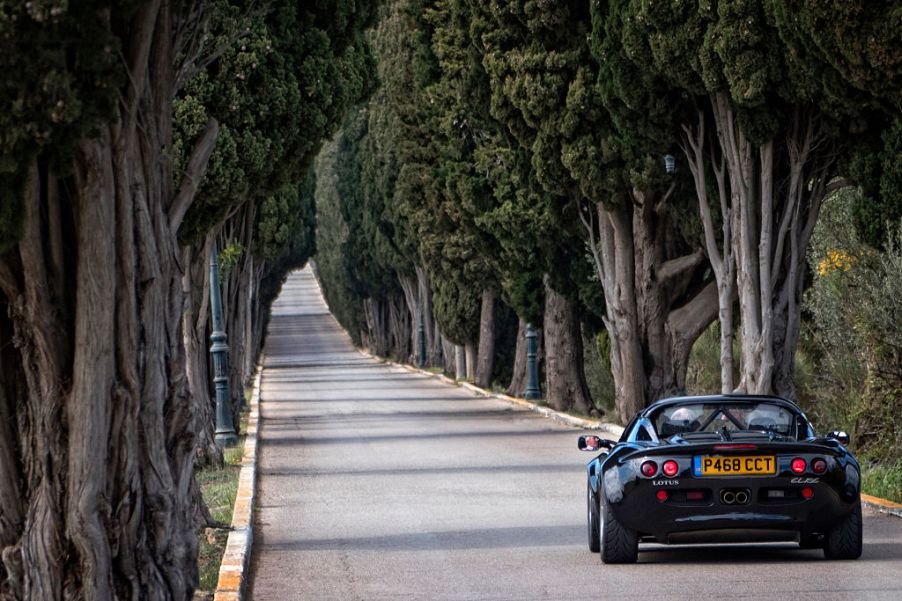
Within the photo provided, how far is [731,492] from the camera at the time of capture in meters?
11.1

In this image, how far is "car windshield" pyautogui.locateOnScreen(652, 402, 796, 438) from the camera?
1216 centimetres

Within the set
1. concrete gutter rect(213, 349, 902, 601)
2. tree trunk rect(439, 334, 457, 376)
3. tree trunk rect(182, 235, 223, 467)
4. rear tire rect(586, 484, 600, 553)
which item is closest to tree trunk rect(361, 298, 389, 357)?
tree trunk rect(439, 334, 457, 376)

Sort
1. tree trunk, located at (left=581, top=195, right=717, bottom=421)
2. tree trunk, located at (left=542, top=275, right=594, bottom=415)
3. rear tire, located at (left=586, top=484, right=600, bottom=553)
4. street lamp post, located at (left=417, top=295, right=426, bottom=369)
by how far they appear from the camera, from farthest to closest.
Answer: street lamp post, located at (left=417, top=295, right=426, bottom=369) < tree trunk, located at (left=542, top=275, right=594, bottom=415) < tree trunk, located at (left=581, top=195, right=717, bottom=421) < rear tire, located at (left=586, top=484, right=600, bottom=553)

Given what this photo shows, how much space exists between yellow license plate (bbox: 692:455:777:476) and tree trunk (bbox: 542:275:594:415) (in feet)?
76.4

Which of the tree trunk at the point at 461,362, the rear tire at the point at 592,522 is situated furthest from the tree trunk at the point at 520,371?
the rear tire at the point at 592,522

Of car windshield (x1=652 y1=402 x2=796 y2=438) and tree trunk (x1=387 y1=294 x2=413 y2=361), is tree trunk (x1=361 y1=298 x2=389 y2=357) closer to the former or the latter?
tree trunk (x1=387 y1=294 x2=413 y2=361)

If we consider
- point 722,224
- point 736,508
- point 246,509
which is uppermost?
point 722,224

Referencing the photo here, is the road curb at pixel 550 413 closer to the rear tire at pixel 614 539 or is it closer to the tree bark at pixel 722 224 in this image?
the tree bark at pixel 722 224

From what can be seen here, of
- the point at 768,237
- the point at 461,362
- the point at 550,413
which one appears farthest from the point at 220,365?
the point at 461,362

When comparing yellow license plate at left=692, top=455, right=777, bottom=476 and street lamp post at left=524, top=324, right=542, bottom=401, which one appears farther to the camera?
street lamp post at left=524, top=324, right=542, bottom=401

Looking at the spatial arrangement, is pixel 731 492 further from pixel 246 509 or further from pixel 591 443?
pixel 246 509

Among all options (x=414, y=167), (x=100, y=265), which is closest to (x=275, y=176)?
(x=100, y=265)

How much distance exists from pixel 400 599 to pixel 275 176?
994 centimetres

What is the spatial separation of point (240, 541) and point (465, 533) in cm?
213
